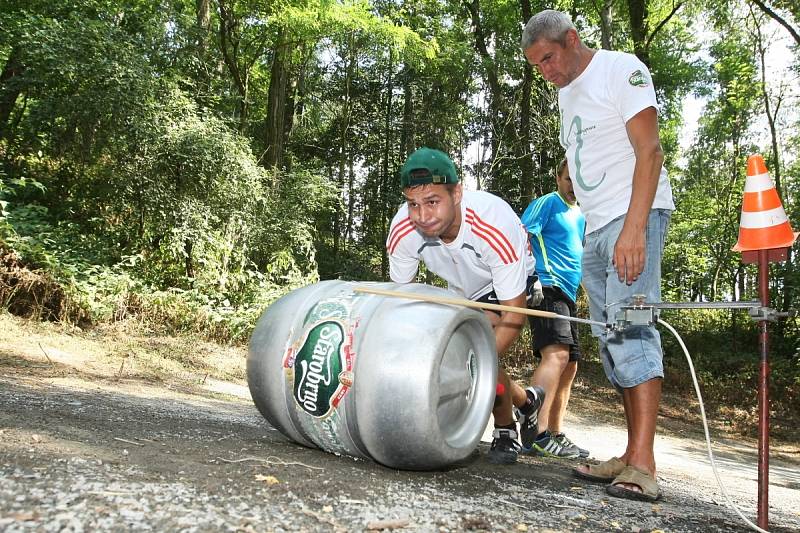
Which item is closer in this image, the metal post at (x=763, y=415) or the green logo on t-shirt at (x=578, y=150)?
the metal post at (x=763, y=415)

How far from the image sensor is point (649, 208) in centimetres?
286

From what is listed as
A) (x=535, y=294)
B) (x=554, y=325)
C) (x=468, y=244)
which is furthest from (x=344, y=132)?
(x=468, y=244)

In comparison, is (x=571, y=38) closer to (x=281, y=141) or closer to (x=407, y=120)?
(x=281, y=141)

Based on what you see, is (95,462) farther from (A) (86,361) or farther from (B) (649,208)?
(A) (86,361)

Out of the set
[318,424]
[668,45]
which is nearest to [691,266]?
[668,45]

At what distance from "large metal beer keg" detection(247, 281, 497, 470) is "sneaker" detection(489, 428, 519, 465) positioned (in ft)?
1.89

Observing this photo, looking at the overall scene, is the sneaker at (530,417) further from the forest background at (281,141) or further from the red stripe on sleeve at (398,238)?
the forest background at (281,141)

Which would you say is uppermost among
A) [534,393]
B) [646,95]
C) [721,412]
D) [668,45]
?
[668,45]

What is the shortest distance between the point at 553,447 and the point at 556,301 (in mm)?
954

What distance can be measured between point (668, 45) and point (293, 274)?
47.5 ft

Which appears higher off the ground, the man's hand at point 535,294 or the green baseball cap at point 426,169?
the green baseball cap at point 426,169

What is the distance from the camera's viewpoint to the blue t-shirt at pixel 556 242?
4.57 metres

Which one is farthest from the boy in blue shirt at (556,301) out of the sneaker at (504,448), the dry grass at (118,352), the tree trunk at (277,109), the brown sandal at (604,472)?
the tree trunk at (277,109)

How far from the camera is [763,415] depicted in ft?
7.94
